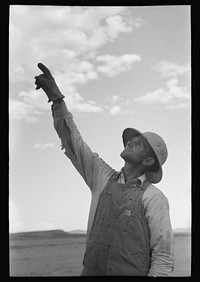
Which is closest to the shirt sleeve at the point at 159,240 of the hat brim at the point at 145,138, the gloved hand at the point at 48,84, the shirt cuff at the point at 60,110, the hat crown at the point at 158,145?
the hat brim at the point at 145,138

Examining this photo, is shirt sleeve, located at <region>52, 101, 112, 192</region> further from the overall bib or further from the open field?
the open field

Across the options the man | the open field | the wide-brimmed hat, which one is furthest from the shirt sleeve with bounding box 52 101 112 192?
the open field

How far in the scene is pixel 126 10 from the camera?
2.94 metres

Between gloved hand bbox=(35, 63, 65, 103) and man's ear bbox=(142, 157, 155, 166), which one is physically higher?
gloved hand bbox=(35, 63, 65, 103)

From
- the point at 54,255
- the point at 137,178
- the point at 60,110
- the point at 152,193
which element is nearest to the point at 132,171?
the point at 137,178

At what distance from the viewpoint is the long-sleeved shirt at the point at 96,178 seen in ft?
9.03

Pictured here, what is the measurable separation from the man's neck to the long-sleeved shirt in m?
0.03

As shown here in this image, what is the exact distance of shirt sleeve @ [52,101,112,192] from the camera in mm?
2846

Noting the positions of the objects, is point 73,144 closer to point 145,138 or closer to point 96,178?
point 96,178

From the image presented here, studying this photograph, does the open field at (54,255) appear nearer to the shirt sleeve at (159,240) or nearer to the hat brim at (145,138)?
the shirt sleeve at (159,240)

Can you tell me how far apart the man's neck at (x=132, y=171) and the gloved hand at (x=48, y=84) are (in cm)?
54
